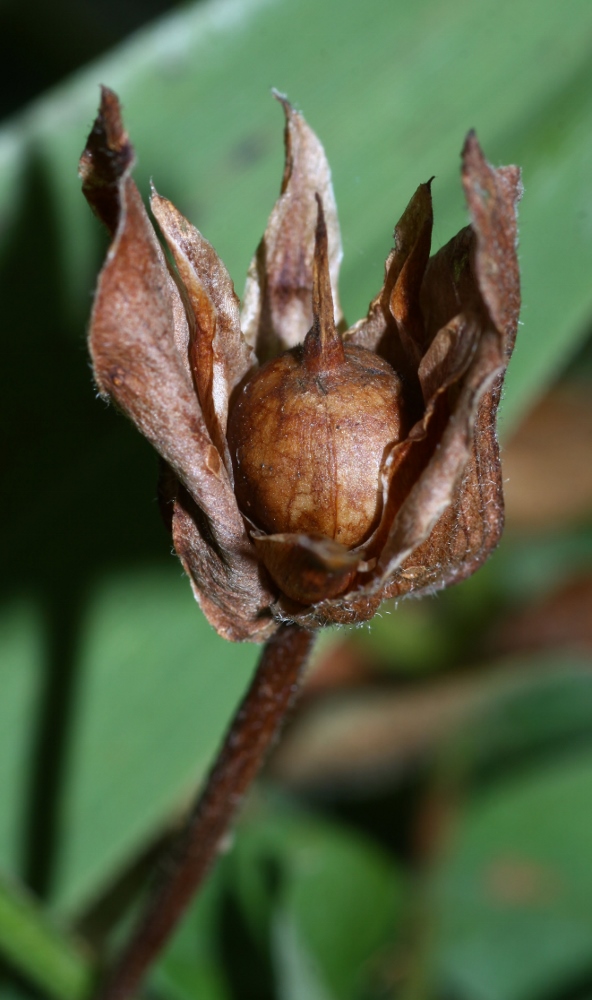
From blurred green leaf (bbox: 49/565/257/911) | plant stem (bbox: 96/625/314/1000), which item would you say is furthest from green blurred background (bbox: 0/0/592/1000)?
plant stem (bbox: 96/625/314/1000)

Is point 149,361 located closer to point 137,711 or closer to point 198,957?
point 137,711

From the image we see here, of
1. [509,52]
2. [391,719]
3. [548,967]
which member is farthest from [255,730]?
[391,719]

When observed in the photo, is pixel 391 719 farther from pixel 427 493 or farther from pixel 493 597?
pixel 427 493

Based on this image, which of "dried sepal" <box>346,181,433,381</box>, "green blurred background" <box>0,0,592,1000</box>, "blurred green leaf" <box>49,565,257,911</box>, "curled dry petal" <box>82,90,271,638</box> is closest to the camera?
"curled dry petal" <box>82,90,271,638</box>

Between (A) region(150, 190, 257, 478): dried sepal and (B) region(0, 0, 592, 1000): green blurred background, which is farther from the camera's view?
(B) region(0, 0, 592, 1000): green blurred background

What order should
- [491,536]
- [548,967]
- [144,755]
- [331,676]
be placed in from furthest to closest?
[331,676], [548,967], [144,755], [491,536]

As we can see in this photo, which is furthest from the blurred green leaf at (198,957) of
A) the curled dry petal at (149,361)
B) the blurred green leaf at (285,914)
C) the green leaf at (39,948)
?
the curled dry petal at (149,361)

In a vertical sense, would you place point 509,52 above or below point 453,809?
above

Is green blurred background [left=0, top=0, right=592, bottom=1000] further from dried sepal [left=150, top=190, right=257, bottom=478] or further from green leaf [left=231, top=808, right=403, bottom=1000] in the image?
dried sepal [left=150, top=190, right=257, bottom=478]

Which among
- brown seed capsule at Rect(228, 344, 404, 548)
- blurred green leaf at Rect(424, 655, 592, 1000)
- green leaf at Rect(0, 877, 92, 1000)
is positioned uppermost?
brown seed capsule at Rect(228, 344, 404, 548)
